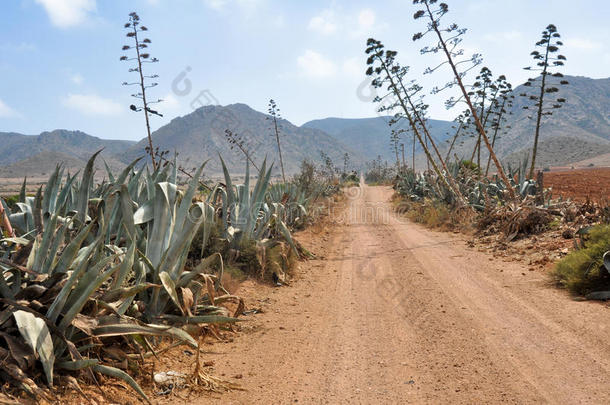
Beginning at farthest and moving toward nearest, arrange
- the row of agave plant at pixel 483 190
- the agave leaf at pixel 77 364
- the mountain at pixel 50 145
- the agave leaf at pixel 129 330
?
the mountain at pixel 50 145 < the row of agave plant at pixel 483 190 < the agave leaf at pixel 129 330 < the agave leaf at pixel 77 364

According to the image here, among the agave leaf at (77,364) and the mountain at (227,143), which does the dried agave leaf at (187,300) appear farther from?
the mountain at (227,143)

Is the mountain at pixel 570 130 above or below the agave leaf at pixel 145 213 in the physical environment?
above

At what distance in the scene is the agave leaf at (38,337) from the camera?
2475 millimetres

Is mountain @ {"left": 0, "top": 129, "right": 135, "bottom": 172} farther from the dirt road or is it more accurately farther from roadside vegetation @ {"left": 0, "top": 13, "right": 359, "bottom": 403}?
roadside vegetation @ {"left": 0, "top": 13, "right": 359, "bottom": 403}

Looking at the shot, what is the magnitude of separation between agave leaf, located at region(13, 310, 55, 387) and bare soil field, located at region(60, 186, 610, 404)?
520 millimetres

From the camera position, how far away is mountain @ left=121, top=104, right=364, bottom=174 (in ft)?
361

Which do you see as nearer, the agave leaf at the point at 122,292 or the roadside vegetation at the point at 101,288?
the roadside vegetation at the point at 101,288

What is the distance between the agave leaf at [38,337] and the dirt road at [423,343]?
37.6 inches

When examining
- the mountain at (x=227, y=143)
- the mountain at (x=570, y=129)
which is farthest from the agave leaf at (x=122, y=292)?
the mountain at (x=227, y=143)

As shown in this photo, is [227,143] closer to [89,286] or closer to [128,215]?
[128,215]

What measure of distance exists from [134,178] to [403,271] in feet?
13.3

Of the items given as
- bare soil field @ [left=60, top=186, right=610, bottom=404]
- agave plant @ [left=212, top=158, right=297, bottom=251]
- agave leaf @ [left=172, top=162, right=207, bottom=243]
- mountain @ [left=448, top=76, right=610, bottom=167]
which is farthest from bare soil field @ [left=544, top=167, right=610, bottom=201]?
mountain @ [left=448, top=76, right=610, bottom=167]

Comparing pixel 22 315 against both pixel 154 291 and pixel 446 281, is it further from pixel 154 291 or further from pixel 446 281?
pixel 446 281

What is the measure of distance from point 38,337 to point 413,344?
2.78m
